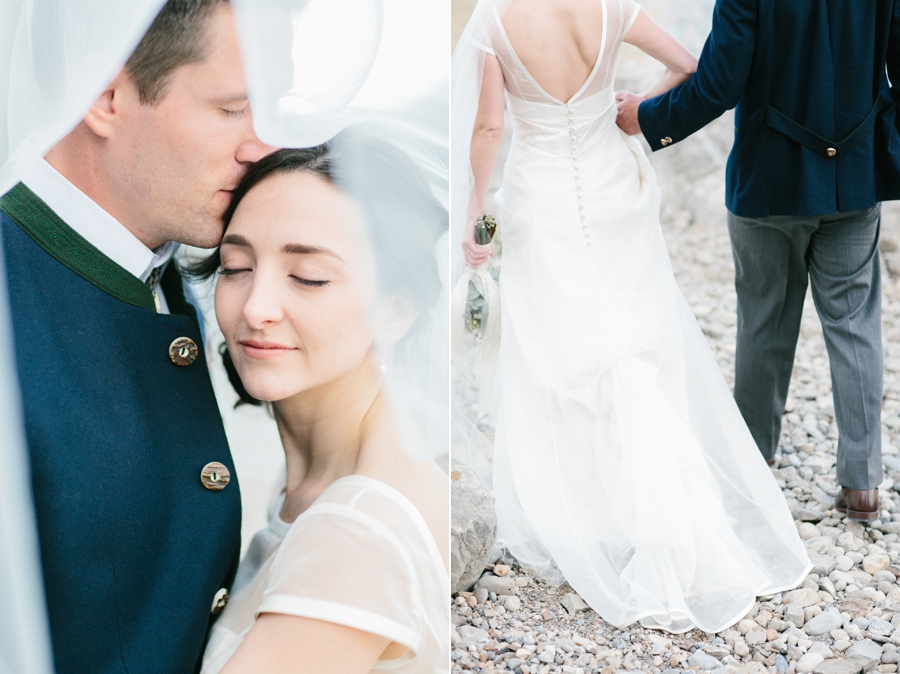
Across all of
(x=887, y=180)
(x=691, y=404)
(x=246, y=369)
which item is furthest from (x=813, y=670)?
(x=246, y=369)

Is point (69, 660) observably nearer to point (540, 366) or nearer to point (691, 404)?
point (540, 366)

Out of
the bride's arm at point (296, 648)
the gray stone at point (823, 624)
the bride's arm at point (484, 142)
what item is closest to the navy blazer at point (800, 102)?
the bride's arm at point (484, 142)

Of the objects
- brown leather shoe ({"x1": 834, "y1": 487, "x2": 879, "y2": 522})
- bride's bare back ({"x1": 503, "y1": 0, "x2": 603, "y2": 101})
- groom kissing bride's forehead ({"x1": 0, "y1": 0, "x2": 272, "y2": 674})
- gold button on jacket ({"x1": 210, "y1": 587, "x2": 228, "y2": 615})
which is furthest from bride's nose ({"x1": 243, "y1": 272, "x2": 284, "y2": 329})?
brown leather shoe ({"x1": 834, "y1": 487, "x2": 879, "y2": 522})

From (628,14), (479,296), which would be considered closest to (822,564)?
(479,296)

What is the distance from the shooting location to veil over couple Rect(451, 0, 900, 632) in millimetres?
2746

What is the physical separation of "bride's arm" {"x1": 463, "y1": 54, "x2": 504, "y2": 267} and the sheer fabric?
1.42m

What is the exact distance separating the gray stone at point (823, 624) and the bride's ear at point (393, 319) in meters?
1.65

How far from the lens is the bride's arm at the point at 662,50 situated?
9.45 ft

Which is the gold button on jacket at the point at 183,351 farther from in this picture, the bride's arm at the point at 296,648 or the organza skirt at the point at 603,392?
the organza skirt at the point at 603,392

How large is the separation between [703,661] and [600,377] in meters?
0.88

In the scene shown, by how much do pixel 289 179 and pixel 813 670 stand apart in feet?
6.14

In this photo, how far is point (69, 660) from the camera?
1.47 metres

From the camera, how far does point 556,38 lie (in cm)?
279

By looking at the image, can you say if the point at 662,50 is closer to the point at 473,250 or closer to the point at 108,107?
the point at 473,250
